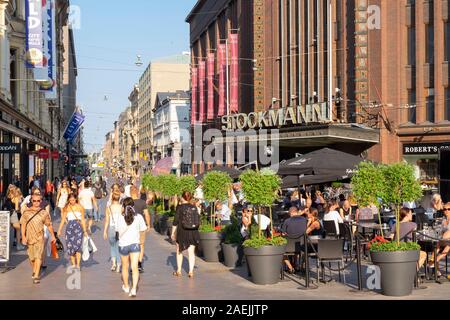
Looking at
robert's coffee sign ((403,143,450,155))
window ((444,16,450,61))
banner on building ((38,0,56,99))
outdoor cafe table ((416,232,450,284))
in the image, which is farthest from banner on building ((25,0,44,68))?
outdoor cafe table ((416,232,450,284))

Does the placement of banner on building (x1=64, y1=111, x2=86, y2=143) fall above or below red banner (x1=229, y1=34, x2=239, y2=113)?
below

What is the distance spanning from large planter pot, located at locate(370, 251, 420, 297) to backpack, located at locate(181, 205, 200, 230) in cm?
426

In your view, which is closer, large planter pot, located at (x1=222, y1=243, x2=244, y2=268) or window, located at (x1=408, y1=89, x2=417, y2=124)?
large planter pot, located at (x1=222, y1=243, x2=244, y2=268)

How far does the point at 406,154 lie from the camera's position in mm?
38969

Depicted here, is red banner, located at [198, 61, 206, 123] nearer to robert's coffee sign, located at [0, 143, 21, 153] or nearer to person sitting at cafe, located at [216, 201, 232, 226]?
robert's coffee sign, located at [0, 143, 21, 153]

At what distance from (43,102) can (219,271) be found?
4391 cm

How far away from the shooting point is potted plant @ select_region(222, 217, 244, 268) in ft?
52.9

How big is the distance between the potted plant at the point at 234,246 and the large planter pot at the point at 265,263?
98.8 inches

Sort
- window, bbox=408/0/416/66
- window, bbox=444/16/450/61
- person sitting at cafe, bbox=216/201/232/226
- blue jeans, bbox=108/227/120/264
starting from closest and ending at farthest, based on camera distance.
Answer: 1. blue jeans, bbox=108/227/120/264
2. person sitting at cafe, bbox=216/201/232/226
3. window, bbox=444/16/450/61
4. window, bbox=408/0/416/66

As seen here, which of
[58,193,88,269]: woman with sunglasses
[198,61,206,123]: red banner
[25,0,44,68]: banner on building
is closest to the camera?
[58,193,88,269]: woman with sunglasses

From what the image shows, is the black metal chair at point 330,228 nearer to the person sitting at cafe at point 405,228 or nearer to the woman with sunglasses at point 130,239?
the person sitting at cafe at point 405,228

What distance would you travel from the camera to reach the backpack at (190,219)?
14844 mm

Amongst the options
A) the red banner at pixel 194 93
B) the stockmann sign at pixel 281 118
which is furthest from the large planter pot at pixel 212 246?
the red banner at pixel 194 93
